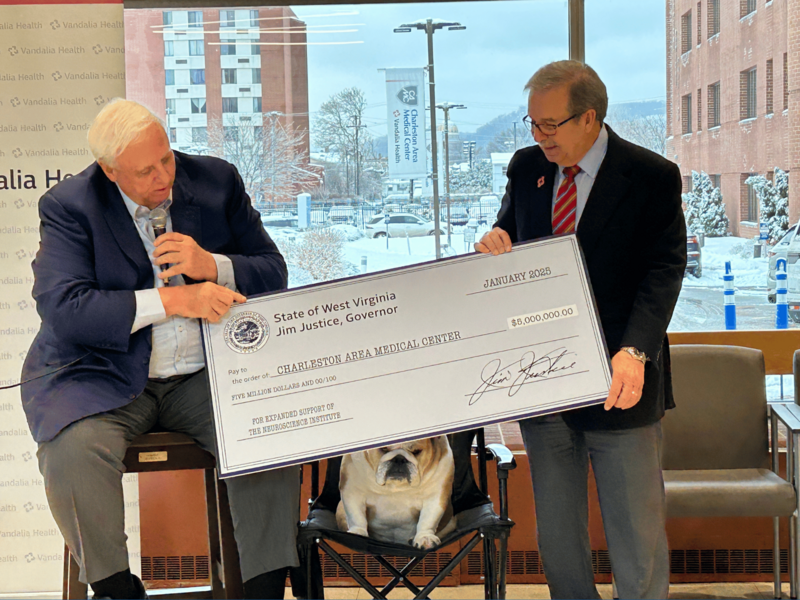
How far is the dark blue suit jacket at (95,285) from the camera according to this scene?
2416 mm

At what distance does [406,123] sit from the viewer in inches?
164

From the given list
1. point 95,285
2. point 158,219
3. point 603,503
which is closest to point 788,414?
point 603,503

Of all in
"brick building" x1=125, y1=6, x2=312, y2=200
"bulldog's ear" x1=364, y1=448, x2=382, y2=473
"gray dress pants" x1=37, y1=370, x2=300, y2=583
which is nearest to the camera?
"gray dress pants" x1=37, y1=370, x2=300, y2=583

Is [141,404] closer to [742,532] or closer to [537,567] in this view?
[537,567]

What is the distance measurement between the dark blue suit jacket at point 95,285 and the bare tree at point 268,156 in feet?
4.94

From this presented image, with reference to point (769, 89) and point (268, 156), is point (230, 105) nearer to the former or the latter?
point (268, 156)

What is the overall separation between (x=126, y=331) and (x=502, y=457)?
4.44 ft

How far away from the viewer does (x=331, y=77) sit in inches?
161

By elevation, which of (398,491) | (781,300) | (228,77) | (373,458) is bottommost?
(398,491)

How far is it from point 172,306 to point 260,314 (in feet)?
0.90

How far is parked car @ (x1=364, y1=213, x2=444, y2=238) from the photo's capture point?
424cm

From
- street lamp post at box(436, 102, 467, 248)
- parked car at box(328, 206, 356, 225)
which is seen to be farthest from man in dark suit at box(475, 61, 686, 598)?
parked car at box(328, 206, 356, 225)

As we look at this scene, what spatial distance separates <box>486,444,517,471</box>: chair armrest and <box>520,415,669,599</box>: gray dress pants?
0.15 meters

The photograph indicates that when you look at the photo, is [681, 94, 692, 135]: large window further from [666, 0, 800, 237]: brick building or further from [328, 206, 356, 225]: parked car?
[328, 206, 356, 225]: parked car
